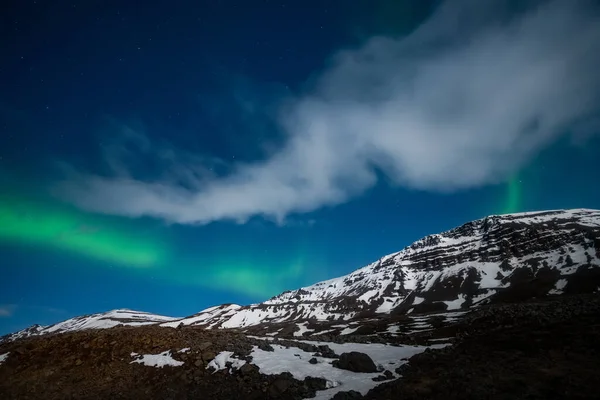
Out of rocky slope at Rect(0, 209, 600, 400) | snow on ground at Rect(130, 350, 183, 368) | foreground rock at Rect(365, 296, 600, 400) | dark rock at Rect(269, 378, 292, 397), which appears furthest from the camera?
snow on ground at Rect(130, 350, 183, 368)

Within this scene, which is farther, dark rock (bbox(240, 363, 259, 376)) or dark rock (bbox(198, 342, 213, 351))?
dark rock (bbox(198, 342, 213, 351))

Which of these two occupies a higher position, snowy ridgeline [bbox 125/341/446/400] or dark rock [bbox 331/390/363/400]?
snowy ridgeline [bbox 125/341/446/400]

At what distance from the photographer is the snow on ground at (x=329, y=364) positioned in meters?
21.4

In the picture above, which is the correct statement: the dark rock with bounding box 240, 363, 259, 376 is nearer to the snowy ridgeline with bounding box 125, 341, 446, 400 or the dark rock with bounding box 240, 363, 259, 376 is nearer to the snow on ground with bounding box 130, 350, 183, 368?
the snowy ridgeline with bounding box 125, 341, 446, 400

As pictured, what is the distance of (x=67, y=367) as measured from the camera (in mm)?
26609

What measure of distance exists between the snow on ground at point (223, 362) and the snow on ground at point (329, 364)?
126cm

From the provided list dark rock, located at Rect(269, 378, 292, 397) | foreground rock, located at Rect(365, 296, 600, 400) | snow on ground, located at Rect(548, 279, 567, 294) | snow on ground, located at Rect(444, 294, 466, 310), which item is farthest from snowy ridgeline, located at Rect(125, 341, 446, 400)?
snow on ground, located at Rect(444, 294, 466, 310)

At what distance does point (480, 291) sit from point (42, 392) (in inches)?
7219

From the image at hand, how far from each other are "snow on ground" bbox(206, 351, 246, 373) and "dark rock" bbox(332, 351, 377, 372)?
7531 millimetres

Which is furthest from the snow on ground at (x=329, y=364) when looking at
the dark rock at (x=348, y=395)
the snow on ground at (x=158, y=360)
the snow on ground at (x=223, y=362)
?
the snow on ground at (x=158, y=360)

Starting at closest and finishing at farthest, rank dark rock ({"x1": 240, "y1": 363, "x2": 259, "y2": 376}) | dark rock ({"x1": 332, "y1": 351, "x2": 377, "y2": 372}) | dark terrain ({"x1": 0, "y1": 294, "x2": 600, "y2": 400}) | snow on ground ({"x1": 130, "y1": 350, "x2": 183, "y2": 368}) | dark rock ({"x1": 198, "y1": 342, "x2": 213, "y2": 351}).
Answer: dark terrain ({"x1": 0, "y1": 294, "x2": 600, "y2": 400}) → dark rock ({"x1": 240, "y1": 363, "x2": 259, "y2": 376}) → dark rock ({"x1": 332, "y1": 351, "x2": 377, "y2": 372}) → snow on ground ({"x1": 130, "y1": 350, "x2": 183, "y2": 368}) → dark rock ({"x1": 198, "y1": 342, "x2": 213, "y2": 351})

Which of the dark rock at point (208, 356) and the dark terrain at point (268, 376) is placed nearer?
the dark terrain at point (268, 376)

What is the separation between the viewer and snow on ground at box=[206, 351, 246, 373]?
24.9 metres

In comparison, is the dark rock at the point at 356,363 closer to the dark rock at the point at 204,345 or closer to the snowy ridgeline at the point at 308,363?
the snowy ridgeline at the point at 308,363
